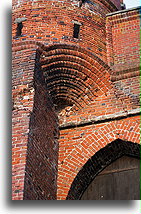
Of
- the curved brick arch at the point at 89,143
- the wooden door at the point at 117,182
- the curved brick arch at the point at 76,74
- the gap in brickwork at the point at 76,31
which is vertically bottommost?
the wooden door at the point at 117,182

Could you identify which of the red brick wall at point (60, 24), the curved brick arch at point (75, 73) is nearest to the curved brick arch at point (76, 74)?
the curved brick arch at point (75, 73)

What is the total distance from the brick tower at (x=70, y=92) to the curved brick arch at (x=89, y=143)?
2cm

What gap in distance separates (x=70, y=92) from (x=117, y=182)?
1.81 metres

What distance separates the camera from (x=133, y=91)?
28.6ft

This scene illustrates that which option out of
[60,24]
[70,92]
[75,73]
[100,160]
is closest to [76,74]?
[75,73]

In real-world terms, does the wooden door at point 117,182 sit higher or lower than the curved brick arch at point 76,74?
lower

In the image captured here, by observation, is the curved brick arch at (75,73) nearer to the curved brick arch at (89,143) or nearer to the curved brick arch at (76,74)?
the curved brick arch at (76,74)

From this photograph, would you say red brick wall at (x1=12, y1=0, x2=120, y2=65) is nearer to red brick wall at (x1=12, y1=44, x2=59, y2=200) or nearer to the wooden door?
red brick wall at (x1=12, y1=44, x2=59, y2=200)

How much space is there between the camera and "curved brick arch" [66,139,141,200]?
26.9 feet

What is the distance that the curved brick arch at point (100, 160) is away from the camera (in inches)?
323

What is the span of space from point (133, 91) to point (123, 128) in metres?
0.73

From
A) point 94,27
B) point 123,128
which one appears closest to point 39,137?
point 123,128

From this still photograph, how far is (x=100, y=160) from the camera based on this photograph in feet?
27.6

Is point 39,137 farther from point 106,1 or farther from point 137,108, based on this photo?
point 106,1
